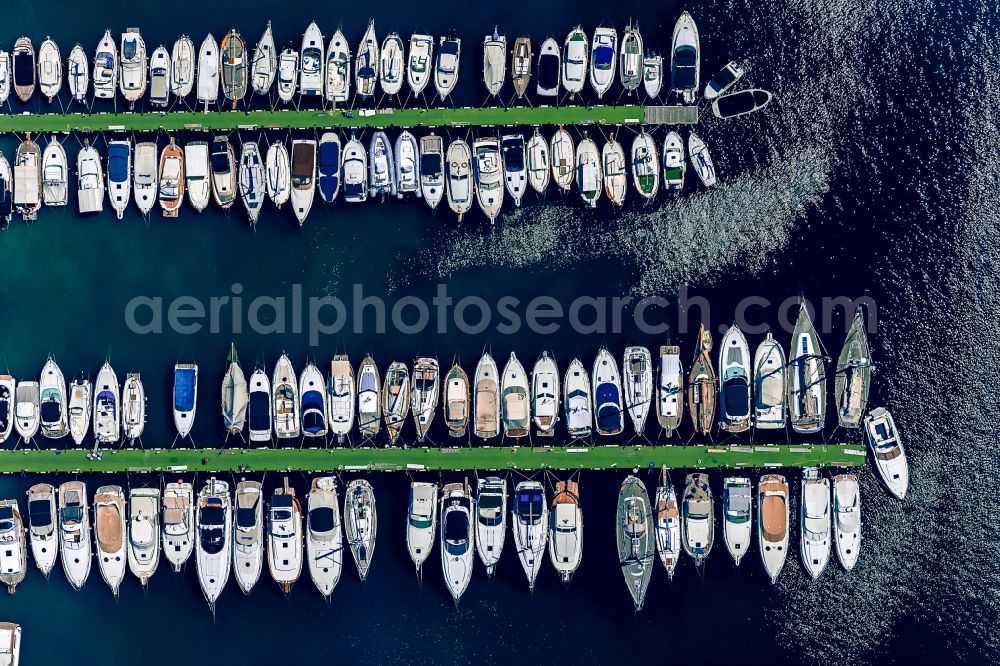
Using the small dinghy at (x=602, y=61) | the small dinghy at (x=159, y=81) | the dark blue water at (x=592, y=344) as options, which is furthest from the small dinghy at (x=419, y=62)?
the small dinghy at (x=159, y=81)

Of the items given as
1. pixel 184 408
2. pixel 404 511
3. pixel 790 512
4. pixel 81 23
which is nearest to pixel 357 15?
pixel 81 23

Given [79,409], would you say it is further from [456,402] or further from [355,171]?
[456,402]

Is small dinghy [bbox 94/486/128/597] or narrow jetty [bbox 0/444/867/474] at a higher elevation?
narrow jetty [bbox 0/444/867/474]

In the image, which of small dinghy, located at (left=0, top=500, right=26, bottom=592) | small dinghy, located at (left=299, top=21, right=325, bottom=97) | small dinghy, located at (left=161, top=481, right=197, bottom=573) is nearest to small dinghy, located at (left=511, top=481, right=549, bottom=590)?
small dinghy, located at (left=161, top=481, right=197, bottom=573)

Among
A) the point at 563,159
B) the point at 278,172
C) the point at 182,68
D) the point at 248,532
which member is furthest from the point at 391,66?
the point at 248,532

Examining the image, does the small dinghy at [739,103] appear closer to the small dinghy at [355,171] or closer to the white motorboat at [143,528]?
the small dinghy at [355,171]

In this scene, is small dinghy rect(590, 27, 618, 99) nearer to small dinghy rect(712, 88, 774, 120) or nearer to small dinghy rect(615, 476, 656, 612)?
small dinghy rect(712, 88, 774, 120)
